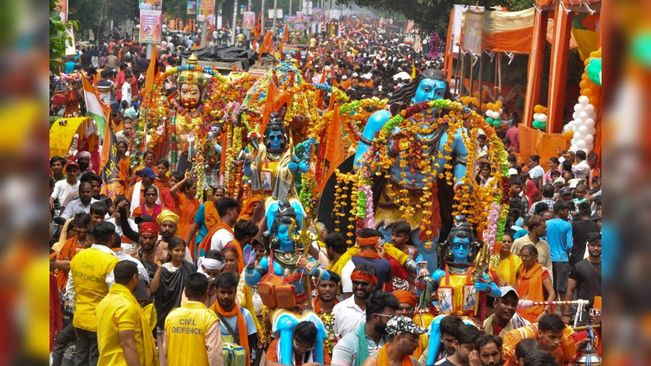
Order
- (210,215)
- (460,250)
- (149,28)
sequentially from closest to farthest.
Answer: (460,250) → (210,215) → (149,28)

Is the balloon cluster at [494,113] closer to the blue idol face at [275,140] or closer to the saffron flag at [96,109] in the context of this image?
the saffron flag at [96,109]

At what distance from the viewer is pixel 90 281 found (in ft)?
23.2

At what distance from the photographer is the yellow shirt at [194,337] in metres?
6.06

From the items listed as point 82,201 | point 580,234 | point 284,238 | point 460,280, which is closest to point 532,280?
point 460,280

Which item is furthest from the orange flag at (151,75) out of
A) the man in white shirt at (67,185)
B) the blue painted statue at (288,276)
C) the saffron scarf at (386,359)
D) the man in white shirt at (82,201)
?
the saffron scarf at (386,359)

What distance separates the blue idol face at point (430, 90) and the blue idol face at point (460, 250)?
3.57 meters

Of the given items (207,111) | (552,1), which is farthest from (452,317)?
(552,1)

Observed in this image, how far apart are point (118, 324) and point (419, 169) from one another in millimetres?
4518

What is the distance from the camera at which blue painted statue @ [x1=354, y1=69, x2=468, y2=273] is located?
10.1 m

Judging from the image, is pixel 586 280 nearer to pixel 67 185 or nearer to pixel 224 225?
pixel 224 225

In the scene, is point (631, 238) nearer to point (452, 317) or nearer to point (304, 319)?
point (452, 317)

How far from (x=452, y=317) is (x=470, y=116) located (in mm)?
4092

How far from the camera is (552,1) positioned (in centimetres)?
2709

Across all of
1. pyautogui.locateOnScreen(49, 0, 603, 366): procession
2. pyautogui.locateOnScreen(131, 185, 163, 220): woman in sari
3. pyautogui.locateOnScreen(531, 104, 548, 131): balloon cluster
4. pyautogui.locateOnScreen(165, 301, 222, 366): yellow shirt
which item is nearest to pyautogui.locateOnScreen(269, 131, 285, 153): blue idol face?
pyautogui.locateOnScreen(49, 0, 603, 366): procession
